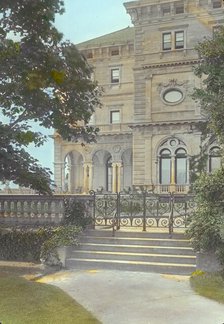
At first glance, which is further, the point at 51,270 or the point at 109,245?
the point at 109,245

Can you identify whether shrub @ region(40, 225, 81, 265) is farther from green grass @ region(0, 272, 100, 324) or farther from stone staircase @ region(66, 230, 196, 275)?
green grass @ region(0, 272, 100, 324)

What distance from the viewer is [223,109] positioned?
8383 millimetres

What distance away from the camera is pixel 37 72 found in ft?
10.2

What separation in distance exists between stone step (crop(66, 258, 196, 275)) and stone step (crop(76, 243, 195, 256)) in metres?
0.49

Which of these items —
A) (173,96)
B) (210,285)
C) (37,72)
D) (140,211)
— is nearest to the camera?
(37,72)

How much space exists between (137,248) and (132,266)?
768 millimetres

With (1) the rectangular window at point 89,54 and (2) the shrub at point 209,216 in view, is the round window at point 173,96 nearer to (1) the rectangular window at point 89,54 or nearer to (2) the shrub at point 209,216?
(2) the shrub at point 209,216

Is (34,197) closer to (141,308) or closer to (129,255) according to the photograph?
(129,255)

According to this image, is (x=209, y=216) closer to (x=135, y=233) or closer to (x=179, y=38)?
(x=135, y=233)

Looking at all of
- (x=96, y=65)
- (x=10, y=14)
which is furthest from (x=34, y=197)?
(x=10, y=14)

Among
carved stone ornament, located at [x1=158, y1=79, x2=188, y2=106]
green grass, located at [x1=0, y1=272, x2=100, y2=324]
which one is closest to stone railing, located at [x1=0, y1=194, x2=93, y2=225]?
green grass, located at [x1=0, y1=272, x2=100, y2=324]

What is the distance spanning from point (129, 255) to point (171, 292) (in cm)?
231

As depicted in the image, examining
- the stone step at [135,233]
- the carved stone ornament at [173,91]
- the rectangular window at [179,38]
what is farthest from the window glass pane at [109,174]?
the carved stone ornament at [173,91]

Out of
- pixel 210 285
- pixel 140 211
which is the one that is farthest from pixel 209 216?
pixel 140 211
